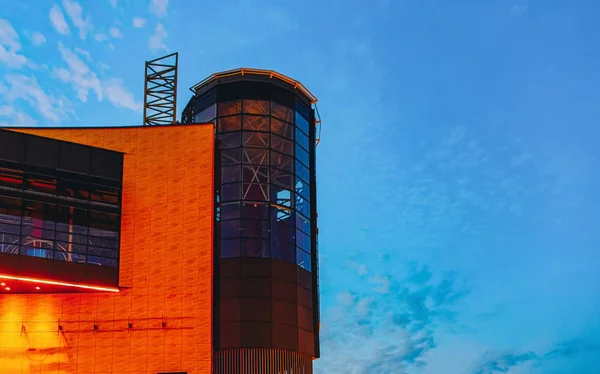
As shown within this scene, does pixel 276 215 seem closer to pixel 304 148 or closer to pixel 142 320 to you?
pixel 304 148

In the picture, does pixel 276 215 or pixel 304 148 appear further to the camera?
pixel 304 148

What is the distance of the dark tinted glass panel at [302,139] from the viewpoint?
52.3 m

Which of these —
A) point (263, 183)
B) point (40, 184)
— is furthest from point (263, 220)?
point (40, 184)

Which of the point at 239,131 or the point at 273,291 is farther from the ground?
the point at 239,131

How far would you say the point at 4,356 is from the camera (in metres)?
42.3

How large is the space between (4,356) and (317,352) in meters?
19.4

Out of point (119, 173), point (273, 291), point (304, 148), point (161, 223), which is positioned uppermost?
point (304, 148)

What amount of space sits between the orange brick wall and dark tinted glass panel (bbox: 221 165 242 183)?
3.32 m

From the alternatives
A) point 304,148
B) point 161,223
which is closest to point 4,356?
point 161,223

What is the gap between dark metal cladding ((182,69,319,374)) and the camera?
45.8 m

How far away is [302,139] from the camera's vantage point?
52.8m

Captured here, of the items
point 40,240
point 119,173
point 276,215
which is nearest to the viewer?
point 40,240

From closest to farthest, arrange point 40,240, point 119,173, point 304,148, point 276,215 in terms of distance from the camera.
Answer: point 40,240 → point 119,173 → point 276,215 → point 304,148

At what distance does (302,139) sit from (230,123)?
530 centimetres
